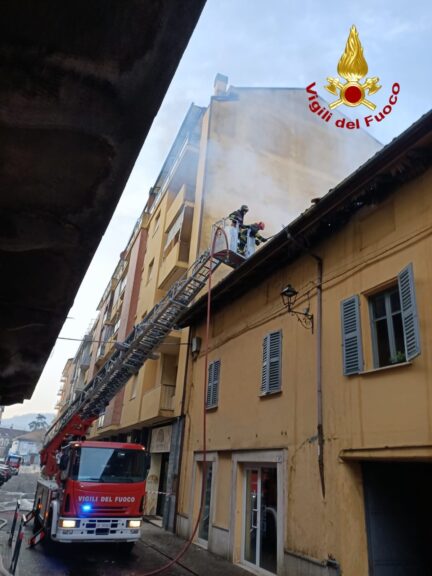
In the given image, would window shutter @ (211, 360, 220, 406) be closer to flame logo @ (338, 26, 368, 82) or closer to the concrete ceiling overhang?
flame logo @ (338, 26, 368, 82)

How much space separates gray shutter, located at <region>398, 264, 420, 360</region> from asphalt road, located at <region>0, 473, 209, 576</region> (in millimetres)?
6518

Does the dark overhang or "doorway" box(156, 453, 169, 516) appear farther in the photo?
"doorway" box(156, 453, 169, 516)

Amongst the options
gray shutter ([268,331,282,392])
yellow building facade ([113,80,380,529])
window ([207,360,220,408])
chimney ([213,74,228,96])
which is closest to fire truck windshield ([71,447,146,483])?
window ([207,360,220,408])

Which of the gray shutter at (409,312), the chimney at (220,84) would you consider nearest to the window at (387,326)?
the gray shutter at (409,312)

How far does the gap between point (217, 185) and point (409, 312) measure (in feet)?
41.8

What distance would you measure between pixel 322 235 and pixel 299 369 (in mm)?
2849

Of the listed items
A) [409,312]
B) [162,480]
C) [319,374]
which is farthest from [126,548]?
[409,312]

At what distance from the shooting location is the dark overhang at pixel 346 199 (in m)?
6.92

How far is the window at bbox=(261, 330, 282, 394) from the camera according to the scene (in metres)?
10.1

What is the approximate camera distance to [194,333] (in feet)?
51.5

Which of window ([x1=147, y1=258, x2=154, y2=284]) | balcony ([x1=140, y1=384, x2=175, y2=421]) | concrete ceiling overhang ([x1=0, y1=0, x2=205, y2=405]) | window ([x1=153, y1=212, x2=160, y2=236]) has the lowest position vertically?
concrete ceiling overhang ([x1=0, y1=0, x2=205, y2=405])

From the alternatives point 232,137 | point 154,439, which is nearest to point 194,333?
point 154,439

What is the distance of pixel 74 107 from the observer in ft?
4.08

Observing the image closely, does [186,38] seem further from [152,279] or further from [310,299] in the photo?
[152,279]
